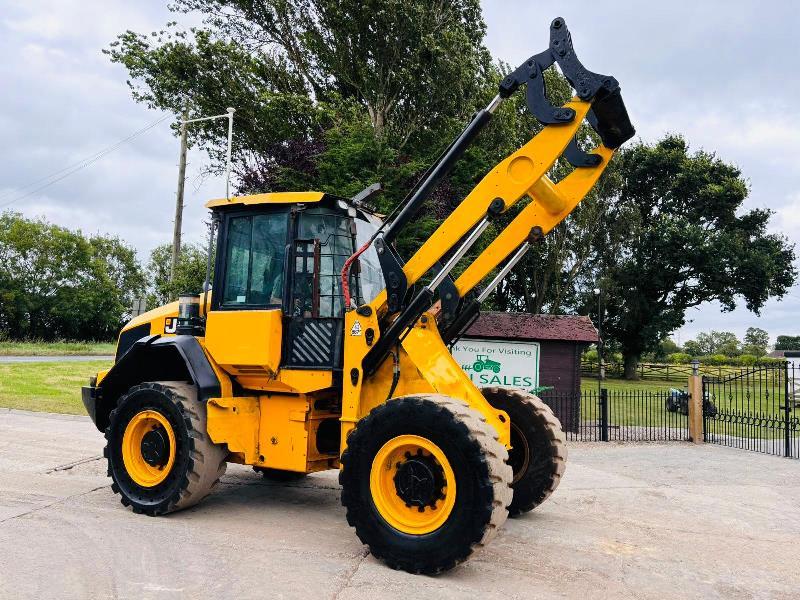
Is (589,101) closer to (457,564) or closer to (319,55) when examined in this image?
(457,564)

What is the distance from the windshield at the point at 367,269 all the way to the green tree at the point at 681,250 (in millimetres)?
29649

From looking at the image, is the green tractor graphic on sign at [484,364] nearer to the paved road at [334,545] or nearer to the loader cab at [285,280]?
the paved road at [334,545]

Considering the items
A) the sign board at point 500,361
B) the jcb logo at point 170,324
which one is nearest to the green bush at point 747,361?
the sign board at point 500,361

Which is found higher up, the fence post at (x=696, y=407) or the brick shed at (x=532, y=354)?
the brick shed at (x=532, y=354)

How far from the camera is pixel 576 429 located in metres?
14.3

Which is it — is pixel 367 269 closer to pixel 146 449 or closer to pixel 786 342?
pixel 146 449

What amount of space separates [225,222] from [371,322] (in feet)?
6.69

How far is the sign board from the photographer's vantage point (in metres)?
13.8

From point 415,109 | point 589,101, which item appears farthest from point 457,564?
point 415,109

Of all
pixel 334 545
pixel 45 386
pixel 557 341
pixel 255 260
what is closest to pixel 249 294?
pixel 255 260

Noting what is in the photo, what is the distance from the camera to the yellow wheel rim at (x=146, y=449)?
634cm

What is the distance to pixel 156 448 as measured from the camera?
21.0 feet

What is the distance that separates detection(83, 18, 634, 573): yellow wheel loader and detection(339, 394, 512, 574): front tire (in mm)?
12

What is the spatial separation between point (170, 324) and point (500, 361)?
27.2ft
